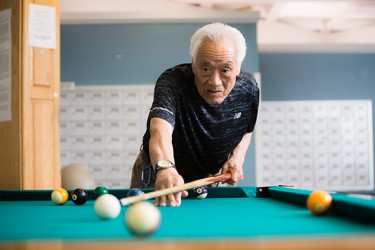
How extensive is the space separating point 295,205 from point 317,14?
219 inches

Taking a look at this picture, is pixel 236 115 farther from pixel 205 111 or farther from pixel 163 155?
pixel 163 155

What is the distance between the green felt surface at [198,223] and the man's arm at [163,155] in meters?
0.07

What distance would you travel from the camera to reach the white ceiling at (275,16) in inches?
241

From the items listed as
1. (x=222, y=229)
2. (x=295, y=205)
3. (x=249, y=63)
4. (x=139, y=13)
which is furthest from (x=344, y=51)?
(x=222, y=229)

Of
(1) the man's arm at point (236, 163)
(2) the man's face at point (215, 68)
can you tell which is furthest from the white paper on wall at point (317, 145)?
(2) the man's face at point (215, 68)

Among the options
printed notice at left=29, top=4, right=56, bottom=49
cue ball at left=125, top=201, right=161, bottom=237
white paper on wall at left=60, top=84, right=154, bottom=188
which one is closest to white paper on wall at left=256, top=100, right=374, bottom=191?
white paper on wall at left=60, top=84, right=154, bottom=188

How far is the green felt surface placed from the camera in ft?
3.39

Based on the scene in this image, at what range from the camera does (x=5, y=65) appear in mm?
3428

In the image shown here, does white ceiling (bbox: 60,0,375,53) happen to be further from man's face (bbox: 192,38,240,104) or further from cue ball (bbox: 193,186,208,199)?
cue ball (bbox: 193,186,208,199)

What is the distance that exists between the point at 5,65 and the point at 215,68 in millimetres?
1776

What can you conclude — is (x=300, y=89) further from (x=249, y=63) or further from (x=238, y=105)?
(x=238, y=105)

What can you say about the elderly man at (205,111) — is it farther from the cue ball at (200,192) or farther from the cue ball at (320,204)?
the cue ball at (320,204)

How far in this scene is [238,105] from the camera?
2621 mm

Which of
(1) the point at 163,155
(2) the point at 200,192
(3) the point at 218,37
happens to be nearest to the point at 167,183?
(1) the point at 163,155
